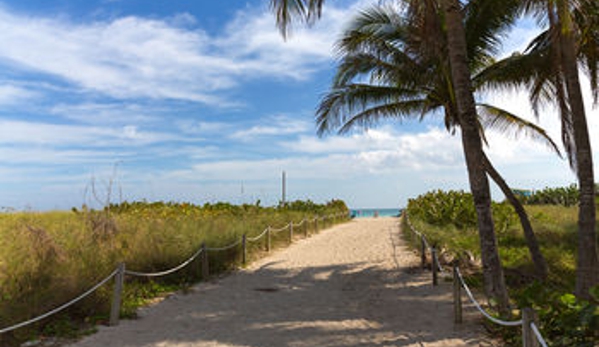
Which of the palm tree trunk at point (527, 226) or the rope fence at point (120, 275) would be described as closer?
the rope fence at point (120, 275)

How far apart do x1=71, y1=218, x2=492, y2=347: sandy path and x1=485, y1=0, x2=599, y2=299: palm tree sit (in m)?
2.43

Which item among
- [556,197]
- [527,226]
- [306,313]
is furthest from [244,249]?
[556,197]

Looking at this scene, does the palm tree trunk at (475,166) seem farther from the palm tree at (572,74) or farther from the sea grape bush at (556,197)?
the sea grape bush at (556,197)

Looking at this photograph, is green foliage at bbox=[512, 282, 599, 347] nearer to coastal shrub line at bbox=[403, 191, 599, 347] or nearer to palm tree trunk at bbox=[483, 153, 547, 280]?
coastal shrub line at bbox=[403, 191, 599, 347]

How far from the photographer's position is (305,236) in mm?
19594

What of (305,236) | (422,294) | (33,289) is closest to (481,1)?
(422,294)

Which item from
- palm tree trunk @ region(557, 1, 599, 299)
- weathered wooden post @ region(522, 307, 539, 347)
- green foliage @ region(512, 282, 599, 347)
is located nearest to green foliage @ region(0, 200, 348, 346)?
weathered wooden post @ region(522, 307, 539, 347)

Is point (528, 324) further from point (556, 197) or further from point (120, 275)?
point (556, 197)

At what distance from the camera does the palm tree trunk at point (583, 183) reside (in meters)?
7.22

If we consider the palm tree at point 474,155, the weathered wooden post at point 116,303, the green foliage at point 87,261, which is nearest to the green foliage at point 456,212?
the green foliage at point 87,261

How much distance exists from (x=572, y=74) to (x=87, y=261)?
27.9ft

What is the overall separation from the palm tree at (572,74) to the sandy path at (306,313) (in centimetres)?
243

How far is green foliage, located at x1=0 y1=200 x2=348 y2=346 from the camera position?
580cm

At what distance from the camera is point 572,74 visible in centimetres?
751
